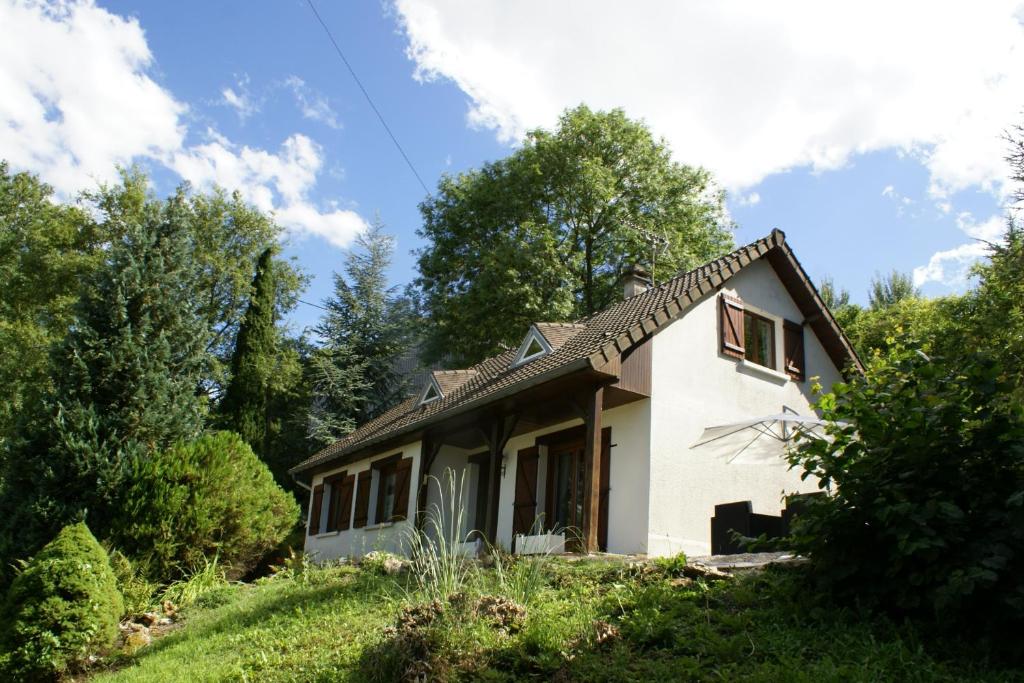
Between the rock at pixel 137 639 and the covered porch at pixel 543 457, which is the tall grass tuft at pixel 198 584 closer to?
the rock at pixel 137 639

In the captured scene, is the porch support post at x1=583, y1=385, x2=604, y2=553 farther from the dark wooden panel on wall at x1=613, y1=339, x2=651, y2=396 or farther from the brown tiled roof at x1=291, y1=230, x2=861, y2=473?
the brown tiled roof at x1=291, y1=230, x2=861, y2=473

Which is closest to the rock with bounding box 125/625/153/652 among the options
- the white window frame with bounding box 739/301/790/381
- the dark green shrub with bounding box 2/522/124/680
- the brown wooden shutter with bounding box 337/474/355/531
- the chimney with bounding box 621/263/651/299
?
the dark green shrub with bounding box 2/522/124/680

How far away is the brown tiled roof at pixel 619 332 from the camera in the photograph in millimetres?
11588

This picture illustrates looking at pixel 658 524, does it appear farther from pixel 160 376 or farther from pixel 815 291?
pixel 160 376

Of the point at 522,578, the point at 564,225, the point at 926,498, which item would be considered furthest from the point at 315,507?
the point at 926,498

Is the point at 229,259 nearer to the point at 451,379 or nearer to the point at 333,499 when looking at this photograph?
the point at 333,499

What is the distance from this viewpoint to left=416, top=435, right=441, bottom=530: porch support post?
14906mm

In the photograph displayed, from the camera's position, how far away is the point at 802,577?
596cm

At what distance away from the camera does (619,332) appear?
11.7 metres

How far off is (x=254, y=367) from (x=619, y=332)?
16.7 m

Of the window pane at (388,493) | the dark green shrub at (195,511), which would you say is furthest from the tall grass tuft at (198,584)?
the window pane at (388,493)

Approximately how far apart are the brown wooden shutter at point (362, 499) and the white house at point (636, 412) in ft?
3.13

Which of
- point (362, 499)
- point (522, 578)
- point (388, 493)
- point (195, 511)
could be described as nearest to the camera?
point (522, 578)

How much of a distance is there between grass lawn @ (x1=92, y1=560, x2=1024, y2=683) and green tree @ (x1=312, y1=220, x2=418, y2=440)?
1811cm
